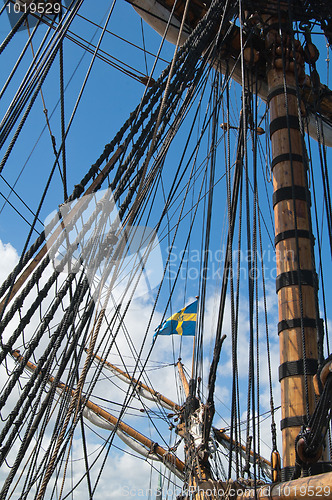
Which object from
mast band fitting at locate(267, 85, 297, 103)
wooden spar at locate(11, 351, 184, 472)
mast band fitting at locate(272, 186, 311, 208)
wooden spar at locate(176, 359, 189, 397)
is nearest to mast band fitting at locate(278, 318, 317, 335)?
mast band fitting at locate(272, 186, 311, 208)

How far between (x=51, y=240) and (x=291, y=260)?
8.25 feet

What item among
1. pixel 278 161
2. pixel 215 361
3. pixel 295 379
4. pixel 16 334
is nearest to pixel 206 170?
pixel 278 161

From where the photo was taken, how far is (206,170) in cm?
702

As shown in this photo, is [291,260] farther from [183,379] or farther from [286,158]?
[183,379]

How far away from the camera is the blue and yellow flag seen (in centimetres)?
1184

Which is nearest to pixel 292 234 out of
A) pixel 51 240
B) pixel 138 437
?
pixel 51 240

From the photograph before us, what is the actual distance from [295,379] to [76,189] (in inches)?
109

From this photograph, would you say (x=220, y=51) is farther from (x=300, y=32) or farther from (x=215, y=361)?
(x=215, y=361)

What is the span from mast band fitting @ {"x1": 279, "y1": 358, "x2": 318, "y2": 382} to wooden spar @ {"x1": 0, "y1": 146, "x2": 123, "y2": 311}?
8.27 ft

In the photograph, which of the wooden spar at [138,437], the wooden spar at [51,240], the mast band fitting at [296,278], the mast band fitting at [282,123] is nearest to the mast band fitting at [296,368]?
the mast band fitting at [296,278]

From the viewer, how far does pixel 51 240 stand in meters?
4.18

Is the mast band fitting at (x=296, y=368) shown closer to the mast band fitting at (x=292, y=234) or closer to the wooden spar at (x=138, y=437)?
the mast band fitting at (x=292, y=234)

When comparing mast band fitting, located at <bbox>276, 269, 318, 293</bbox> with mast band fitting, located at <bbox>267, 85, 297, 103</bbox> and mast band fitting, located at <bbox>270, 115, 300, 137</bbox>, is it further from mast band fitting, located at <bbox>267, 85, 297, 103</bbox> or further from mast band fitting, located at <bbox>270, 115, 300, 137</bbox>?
mast band fitting, located at <bbox>267, 85, 297, 103</bbox>

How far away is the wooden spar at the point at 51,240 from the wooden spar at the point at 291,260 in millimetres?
1951
